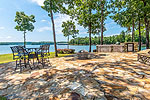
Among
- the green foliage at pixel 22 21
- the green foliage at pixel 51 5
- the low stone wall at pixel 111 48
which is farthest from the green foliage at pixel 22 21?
the low stone wall at pixel 111 48

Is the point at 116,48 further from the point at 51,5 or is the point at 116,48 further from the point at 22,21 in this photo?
the point at 22,21

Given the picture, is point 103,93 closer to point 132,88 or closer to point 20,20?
point 132,88

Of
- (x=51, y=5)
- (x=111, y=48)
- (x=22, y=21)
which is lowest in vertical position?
(x=111, y=48)

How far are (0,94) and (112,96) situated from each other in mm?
3053

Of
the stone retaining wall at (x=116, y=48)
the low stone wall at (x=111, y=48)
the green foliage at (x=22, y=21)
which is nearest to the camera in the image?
the stone retaining wall at (x=116, y=48)

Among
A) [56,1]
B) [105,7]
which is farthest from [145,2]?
[56,1]

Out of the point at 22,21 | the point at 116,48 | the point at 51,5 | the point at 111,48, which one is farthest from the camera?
the point at 22,21

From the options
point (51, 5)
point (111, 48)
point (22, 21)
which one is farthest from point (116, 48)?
point (22, 21)

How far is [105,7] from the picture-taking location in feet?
43.1

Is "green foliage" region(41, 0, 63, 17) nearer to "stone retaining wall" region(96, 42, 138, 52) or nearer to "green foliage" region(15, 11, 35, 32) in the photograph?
"stone retaining wall" region(96, 42, 138, 52)

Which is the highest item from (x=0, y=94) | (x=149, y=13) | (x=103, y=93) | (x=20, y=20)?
(x=20, y=20)

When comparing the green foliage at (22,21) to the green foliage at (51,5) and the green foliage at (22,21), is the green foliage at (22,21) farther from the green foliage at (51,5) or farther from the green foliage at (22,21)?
the green foliage at (51,5)

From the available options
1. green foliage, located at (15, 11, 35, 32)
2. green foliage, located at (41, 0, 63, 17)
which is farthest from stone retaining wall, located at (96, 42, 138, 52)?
green foliage, located at (15, 11, 35, 32)

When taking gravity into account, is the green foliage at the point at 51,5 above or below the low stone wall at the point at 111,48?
above
